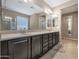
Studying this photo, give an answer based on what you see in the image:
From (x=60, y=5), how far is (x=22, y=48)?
18.6ft

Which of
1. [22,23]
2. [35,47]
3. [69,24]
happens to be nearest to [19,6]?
[22,23]

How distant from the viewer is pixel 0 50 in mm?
1645

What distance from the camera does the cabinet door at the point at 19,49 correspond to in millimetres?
1941

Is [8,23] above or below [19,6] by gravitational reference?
below

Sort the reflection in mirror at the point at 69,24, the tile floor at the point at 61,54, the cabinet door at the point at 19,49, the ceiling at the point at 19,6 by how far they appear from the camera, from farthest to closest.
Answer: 1. the reflection in mirror at the point at 69,24
2. the tile floor at the point at 61,54
3. the ceiling at the point at 19,6
4. the cabinet door at the point at 19,49

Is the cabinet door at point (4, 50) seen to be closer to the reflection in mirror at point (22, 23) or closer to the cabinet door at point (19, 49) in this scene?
the cabinet door at point (19, 49)

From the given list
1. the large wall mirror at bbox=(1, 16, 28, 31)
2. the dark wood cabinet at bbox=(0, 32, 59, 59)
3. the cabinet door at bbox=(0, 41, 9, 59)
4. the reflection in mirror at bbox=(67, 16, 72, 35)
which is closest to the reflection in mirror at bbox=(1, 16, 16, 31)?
the large wall mirror at bbox=(1, 16, 28, 31)

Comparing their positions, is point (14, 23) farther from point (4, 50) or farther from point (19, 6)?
point (4, 50)

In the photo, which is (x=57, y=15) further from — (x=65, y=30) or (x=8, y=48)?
(x=8, y=48)

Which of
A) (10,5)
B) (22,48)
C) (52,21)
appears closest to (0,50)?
(22,48)

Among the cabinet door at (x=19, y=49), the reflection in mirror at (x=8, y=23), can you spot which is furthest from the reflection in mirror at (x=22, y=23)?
the cabinet door at (x=19, y=49)

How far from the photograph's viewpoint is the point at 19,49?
215cm

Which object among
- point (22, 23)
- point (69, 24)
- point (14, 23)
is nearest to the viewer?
point (14, 23)

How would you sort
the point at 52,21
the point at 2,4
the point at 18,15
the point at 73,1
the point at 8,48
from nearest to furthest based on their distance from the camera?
the point at 8,48 → the point at 2,4 → the point at 18,15 → the point at 73,1 → the point at 52,21
